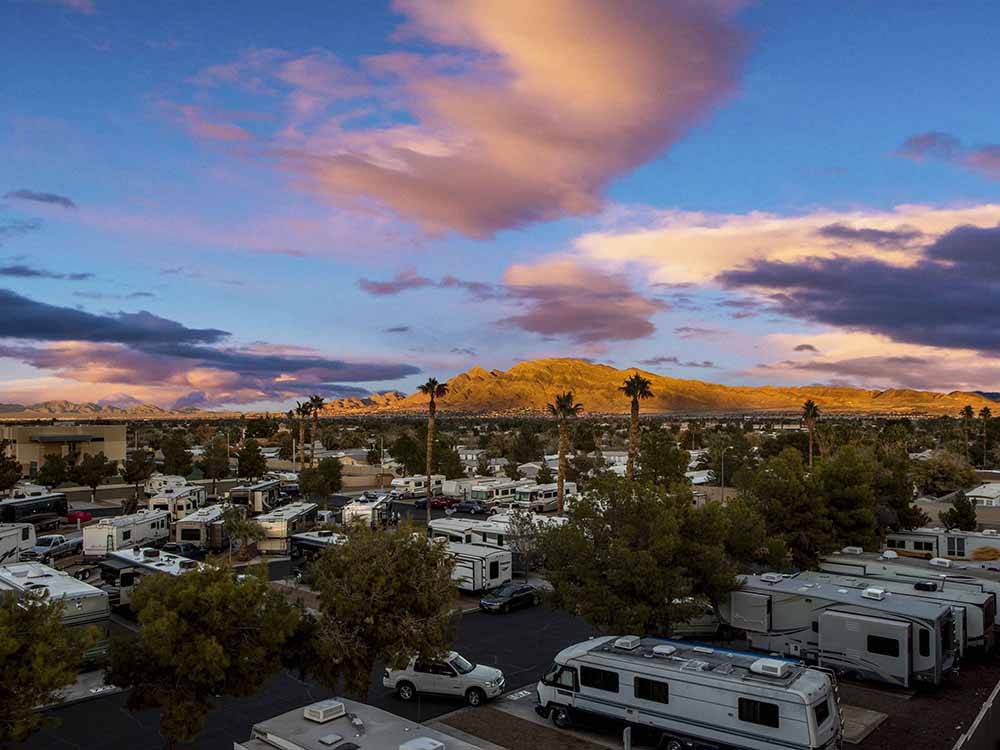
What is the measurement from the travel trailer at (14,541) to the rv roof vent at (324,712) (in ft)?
88.0

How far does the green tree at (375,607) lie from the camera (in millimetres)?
17922

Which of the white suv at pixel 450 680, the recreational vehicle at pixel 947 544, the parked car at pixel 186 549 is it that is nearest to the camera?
the white suv at pixel 450 680

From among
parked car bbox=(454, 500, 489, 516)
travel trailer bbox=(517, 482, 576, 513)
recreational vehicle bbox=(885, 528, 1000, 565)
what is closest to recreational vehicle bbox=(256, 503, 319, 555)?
parked car bbox=(454, 500, 489, 516)

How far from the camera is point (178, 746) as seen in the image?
1862 centimetres

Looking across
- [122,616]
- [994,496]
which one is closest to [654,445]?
[994,496]

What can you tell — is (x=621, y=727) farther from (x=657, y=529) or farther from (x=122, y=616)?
(x=122, y=616)

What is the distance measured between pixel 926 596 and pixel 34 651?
25586 millimetres

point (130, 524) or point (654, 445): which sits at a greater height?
point (654, 445)

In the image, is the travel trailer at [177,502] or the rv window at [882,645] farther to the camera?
the travel trailer at [177,502]

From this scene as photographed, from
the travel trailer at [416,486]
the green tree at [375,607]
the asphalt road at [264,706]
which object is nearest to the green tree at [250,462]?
the travel trailer at [416,486]

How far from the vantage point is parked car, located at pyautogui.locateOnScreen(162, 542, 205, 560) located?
41.4 meters

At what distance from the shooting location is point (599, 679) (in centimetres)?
1906

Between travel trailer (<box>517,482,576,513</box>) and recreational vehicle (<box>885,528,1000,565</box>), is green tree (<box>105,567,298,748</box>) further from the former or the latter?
travel trailer (<box>517,482,576,513</box>)

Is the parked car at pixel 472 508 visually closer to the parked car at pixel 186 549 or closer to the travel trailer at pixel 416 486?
the travel trailer at pixel 416 486
